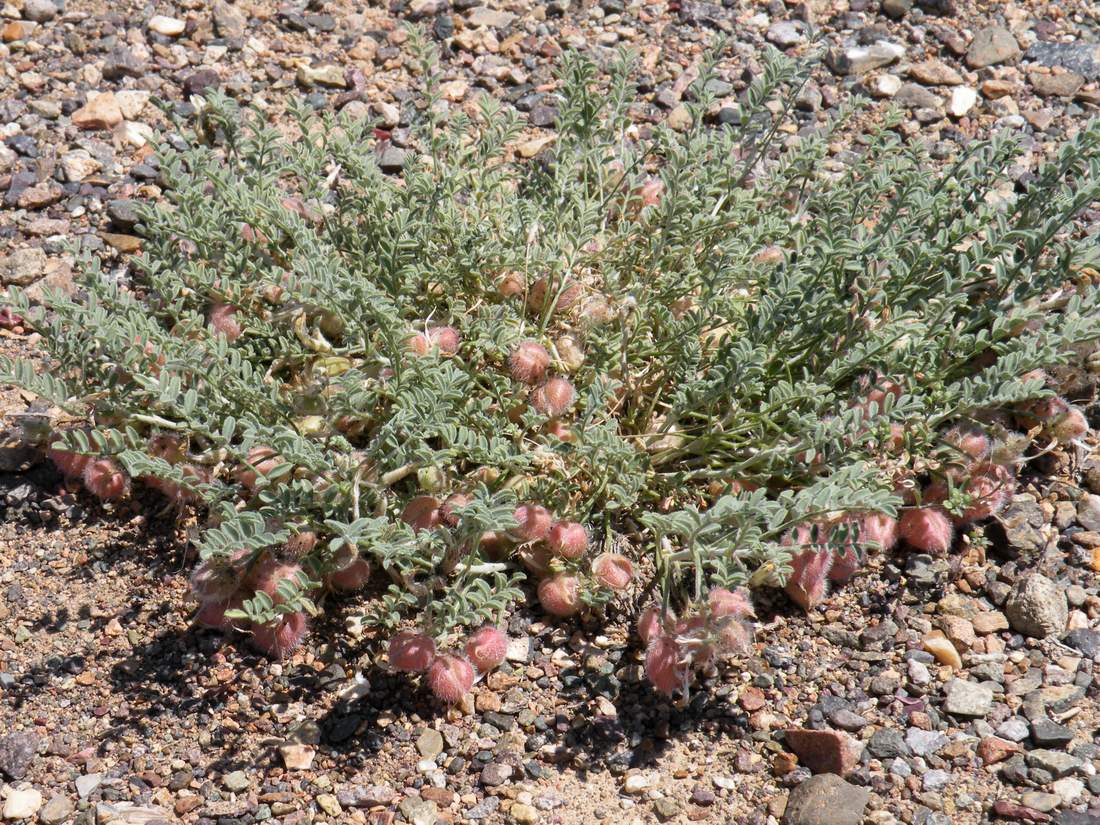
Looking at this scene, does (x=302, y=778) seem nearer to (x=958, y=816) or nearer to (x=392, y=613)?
(x=392, y=613)

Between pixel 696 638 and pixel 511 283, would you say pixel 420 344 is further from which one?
pixel 696 638

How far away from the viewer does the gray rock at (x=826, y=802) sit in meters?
2.90

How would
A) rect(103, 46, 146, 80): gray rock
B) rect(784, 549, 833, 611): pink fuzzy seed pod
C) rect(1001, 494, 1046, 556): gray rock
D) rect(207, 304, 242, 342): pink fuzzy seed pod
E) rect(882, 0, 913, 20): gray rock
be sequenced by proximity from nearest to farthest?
1. rect(784, 549, 833, 611): pink fuzzy seed pod
2. rect(1001, 494, 1046, 556): gray rock
3. rect(207, 304, 242, 342): pink fuzzy seed pod
4. rect(103, 46, 146, 80): gray rock
5. rect(882, 0, 913, 20): gray rock

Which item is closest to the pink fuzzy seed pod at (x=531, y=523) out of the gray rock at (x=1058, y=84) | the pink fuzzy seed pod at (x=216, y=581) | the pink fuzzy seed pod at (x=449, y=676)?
the pink fuzzy seed pod at (x=449, y=676)

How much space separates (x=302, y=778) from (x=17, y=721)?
0.81 meters

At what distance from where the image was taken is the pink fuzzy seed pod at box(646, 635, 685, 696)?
3.02 meters

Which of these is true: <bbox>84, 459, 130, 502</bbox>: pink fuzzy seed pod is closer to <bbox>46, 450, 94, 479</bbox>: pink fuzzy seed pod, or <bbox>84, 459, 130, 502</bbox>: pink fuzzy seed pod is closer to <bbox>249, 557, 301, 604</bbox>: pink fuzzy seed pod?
<bbox>46, 450, 94, 479</bbox>: pink fuzzy seed pod

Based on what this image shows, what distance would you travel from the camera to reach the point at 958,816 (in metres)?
2.94

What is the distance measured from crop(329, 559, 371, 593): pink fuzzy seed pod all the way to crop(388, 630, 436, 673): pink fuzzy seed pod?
0.28 meters

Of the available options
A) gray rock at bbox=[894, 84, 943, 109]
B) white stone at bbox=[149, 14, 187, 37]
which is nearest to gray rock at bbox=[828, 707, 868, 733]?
gray rock at bbox=[894, 84, 943, 109]

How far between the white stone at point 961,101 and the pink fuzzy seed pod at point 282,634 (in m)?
3.56

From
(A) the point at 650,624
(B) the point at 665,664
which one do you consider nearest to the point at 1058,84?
(A) the point at 650,624

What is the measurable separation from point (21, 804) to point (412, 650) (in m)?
1.05

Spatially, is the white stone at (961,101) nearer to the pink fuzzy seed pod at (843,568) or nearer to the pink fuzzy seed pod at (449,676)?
the pink fuzzy seed pod at (843,568)
